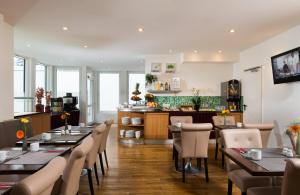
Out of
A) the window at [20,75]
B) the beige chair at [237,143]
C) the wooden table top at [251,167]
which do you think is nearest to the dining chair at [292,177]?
the wooden table top at [251,167]

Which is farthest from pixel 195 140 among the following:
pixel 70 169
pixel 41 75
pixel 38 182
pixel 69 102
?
pixel 41 75

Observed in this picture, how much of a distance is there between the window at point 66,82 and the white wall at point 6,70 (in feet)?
20.7

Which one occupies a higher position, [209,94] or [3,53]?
[3,53]

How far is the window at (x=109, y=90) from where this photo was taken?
11.7 meters

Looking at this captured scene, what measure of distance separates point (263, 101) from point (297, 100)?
1.34 metres

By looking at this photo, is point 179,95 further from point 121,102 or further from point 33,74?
point 33,74

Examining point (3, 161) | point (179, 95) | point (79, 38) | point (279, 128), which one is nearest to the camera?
point (3, 161)

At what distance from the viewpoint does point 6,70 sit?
4.22 meters

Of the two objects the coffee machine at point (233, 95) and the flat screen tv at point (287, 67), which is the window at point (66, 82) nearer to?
the coffee machine at point (233, 95)

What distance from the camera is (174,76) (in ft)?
25.9

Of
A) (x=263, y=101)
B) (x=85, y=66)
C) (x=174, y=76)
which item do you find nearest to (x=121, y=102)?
(x=85, y=66)

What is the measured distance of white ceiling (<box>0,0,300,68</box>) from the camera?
3.71m

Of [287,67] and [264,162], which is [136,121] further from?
[264,162]

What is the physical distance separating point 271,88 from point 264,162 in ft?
13.1
